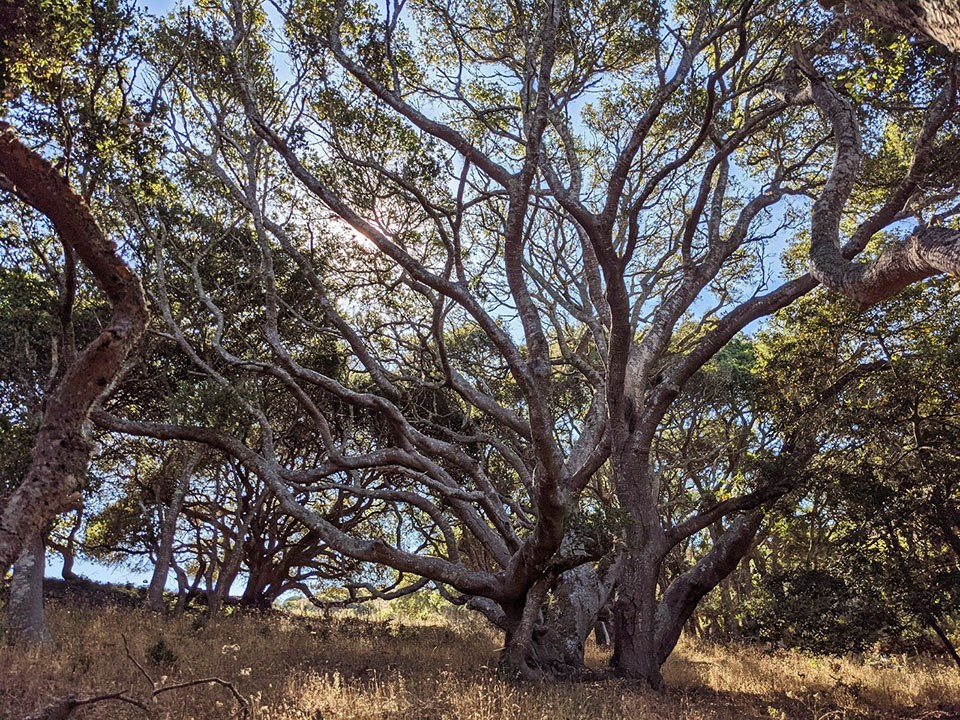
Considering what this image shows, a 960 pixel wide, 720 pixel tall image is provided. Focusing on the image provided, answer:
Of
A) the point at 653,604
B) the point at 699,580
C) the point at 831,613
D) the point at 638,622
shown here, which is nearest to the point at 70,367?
the point at 638,622

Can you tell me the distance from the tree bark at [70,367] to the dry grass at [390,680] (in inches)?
120

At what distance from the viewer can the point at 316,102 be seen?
10.6 meters

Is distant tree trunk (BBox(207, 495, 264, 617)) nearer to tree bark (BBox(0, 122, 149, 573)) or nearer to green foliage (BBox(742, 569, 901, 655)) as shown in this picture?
green foliage (BBox(742, 569, 901, 655))

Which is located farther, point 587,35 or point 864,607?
point 587,35

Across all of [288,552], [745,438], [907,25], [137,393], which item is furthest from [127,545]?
[907,25]

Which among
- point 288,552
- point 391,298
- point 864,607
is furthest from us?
point 288,552

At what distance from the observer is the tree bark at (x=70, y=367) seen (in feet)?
12.7

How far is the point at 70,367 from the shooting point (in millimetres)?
4465

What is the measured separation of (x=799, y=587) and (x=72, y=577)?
75.2ft

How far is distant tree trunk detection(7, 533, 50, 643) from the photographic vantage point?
1002cm

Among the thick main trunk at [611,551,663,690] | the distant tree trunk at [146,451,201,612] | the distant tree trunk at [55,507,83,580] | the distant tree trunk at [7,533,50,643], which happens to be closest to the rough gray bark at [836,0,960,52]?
the thick main trunk at [611,551,663,690]

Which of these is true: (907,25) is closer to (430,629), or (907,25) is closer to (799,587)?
(799,587)

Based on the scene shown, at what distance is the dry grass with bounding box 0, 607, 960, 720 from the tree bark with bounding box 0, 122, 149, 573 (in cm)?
306

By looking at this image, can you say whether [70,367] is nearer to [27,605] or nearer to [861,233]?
[27,605]
